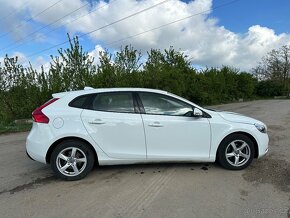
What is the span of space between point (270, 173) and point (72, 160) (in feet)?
11.3

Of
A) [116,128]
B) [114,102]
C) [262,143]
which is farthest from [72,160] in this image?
[262,143]

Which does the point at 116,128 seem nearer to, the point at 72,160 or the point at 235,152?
the point at 72,160

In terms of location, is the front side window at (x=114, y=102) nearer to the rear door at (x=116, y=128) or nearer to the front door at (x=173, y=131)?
the rear door at (x=116, y=128)

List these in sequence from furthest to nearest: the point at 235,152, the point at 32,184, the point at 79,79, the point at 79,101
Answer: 1. the point at 79,79
2. the point at 235,152
3. the point at 79,101
4. the point at 32,184

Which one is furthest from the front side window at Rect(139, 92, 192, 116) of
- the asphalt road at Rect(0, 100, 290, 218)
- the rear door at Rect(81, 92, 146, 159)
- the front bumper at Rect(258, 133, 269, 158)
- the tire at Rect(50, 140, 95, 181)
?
the front bumper at Rect(258, 133, 269, 158)

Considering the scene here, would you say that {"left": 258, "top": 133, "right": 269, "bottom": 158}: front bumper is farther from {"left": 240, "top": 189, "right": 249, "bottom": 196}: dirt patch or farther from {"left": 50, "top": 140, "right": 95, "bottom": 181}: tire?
{"left": 50, "top": 140, "right": 95, "bottom": 181}: tire

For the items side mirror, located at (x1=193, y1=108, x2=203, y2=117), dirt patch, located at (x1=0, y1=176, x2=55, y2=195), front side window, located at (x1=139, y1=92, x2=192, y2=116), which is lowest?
dirt patch, located at (x1=0, y1=176, x2=55, y2=195)

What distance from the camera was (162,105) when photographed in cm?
475

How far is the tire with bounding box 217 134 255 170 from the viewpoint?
4.82 metres

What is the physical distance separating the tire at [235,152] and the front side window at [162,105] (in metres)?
0.93

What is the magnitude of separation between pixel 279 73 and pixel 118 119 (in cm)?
5272

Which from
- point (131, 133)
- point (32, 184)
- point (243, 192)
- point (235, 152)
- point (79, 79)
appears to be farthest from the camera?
point (79, 79)

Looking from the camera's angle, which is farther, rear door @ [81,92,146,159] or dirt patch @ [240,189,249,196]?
rear door @ [81,92,146,159]

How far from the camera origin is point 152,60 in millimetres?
20938
